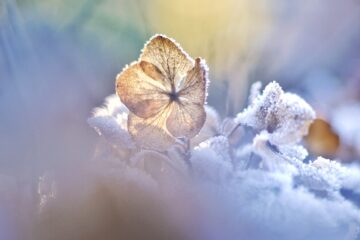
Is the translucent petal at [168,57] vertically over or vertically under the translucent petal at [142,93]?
over

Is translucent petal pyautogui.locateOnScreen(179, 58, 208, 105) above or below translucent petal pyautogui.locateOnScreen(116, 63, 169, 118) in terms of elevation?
above

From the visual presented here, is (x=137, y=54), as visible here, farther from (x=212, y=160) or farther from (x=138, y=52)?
(x=212, y=160)

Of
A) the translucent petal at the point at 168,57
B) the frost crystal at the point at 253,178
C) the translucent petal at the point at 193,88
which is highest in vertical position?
the translucent petal at the point at 168,57

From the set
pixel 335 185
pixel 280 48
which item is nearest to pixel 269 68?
pixel 280 48

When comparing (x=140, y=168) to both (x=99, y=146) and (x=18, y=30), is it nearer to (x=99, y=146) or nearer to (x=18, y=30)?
(x=99, y=146)

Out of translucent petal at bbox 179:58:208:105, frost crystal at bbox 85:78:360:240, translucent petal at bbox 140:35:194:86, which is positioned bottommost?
frost crystal at bbox 85:78:360:240

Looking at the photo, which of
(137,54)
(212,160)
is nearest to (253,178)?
(212,160)
